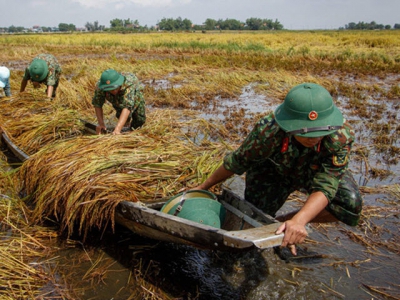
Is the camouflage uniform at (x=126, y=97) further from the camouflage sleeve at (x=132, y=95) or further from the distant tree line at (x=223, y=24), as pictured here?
the distant tree line at (x=223, y=24)

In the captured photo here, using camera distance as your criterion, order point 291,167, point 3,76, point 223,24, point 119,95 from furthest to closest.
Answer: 1. point 223,24
2. point 3,76
3. point 119,95
4. point 291,167

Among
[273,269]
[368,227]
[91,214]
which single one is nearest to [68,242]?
[91,214]

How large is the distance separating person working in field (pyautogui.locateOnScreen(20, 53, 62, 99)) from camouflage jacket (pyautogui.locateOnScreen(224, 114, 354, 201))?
466 centimetres

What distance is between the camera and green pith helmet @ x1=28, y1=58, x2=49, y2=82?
635 cm

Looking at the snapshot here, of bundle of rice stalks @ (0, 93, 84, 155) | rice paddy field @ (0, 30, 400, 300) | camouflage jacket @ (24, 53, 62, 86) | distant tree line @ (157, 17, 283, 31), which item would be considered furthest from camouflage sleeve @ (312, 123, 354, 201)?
distant tree line @ (157, 17, 283, 31)

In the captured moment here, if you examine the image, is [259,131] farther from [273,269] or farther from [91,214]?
[91,214]

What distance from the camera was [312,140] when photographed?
2.33 meters

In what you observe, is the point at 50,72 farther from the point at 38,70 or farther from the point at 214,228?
the point at 214,228

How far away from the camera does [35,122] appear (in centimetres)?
534

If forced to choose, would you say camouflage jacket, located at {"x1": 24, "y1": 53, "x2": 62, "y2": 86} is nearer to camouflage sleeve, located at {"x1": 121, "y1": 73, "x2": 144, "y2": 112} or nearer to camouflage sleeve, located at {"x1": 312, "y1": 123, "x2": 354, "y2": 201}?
camouflage sleeve, located at {"x1": 121, "y1": 73, "x2": 144, "y2": 112}

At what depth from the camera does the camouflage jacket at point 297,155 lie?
2375 mm

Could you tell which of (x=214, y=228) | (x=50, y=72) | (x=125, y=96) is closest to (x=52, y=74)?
(x=50, y=72)

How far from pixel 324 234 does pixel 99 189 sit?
203 centimetres

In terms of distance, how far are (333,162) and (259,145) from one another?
47 cm
